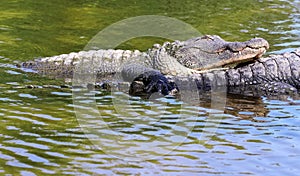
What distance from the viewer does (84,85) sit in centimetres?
955

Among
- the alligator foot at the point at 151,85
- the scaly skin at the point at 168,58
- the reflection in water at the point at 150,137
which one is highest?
the scaly skin at the point at 168,58

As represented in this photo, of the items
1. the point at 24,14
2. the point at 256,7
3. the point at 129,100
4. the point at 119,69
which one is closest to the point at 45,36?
the point at 24,14

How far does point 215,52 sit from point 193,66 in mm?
472

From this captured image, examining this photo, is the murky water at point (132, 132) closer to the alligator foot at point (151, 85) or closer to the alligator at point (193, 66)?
the alligator foot at point (151, 85)

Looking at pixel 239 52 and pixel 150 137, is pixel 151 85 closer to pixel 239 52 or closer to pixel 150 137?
pixel 239 52

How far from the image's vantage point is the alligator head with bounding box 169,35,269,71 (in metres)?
9.59

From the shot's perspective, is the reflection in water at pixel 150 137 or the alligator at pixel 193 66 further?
the alligator at pixel 193 66

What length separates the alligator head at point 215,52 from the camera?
9.59 meters

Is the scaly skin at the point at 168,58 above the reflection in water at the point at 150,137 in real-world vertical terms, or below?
above

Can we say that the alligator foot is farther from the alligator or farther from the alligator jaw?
the alligator jaw

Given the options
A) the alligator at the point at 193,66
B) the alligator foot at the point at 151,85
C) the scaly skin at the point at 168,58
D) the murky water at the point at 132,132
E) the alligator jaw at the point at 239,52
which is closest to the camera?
the murky water at the point at 132,132

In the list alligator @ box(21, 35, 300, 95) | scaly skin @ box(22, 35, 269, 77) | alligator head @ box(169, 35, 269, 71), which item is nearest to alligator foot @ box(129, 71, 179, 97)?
alligator @ box(21, 35, 300, 95)

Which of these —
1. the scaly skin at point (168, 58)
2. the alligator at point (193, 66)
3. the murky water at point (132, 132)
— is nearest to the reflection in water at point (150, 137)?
the murky water at point (132, 132)

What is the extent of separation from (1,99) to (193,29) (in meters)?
6.22
